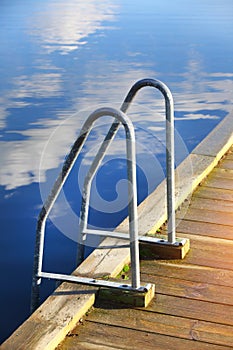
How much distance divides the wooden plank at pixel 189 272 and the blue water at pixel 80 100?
44 cm

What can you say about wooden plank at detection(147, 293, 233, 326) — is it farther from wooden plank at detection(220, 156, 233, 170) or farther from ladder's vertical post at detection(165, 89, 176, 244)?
wooden plank at detection(220, 156, 233, 170)

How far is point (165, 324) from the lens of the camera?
6.77 ft

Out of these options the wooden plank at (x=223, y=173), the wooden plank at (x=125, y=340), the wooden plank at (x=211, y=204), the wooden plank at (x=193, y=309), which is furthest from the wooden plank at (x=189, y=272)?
the wooden plank at (x=223, y=173)

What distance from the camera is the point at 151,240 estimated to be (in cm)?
248

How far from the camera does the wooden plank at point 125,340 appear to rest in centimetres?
195

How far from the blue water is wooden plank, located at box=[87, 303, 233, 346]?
69 centimetres

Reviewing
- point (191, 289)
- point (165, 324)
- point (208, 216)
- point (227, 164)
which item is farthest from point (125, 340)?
point (227, 164)

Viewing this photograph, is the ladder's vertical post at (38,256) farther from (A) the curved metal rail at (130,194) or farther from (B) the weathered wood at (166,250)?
(B) the weathered wood at (166,250)

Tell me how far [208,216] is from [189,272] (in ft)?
1.68

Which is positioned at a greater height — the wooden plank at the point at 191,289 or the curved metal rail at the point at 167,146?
the curved metal rail at the point at 167,146

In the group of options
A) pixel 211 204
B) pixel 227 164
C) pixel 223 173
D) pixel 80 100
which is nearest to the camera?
pixel 211 204

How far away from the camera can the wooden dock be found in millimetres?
1978

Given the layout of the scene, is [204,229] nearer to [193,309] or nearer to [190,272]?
[190,272]

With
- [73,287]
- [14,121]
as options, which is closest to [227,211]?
[73,287]
